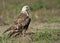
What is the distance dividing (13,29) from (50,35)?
4.28ft

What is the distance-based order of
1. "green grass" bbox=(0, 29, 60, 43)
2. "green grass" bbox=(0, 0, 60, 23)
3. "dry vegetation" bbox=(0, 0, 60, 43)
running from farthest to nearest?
1. "green grass" bbox=(0, 0, 60, 23)
2. "dry vegetation" bbox=(0, 0, 60, 43)
3. "green grass" bbox=(0, 29, 60, 43)

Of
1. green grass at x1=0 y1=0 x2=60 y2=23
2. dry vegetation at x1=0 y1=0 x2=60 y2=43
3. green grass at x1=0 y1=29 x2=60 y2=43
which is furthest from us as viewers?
green grass at x1=0 y1=0 x2=60 y2=23

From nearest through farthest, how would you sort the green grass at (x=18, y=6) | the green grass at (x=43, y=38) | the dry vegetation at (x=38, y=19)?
1. the green grass at (x=43, y=38)
2. the dry vegetation at (x=38, y=19)
3. the green grass at (x=18, y=6)

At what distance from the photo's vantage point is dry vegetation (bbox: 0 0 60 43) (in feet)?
42.2

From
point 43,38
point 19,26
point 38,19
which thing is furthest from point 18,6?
point 43,38

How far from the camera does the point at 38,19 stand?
18.0 m

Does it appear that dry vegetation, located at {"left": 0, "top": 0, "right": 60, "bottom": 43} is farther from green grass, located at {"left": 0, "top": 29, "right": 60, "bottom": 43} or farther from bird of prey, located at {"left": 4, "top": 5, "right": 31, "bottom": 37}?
bird of prey, located at {"left": 4, "top": 5, "right": 31, "bottom": 37}

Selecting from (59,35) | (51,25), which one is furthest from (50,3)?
(59,35)

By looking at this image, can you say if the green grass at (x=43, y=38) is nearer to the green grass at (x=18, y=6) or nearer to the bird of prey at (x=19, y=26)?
the bird of prey at (x=19, y=26)

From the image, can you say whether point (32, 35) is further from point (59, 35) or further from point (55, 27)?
point (55, 27)

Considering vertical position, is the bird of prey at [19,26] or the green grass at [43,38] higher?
the bird of prey at [19,26]

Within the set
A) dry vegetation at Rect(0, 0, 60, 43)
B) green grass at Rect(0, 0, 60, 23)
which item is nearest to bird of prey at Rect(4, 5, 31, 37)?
dry vegetation at Rect(0, 0, 60, 43)

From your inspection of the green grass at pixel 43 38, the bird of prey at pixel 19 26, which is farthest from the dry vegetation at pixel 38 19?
the bird of prey at pixel 19 26

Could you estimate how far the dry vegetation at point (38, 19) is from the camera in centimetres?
1288
